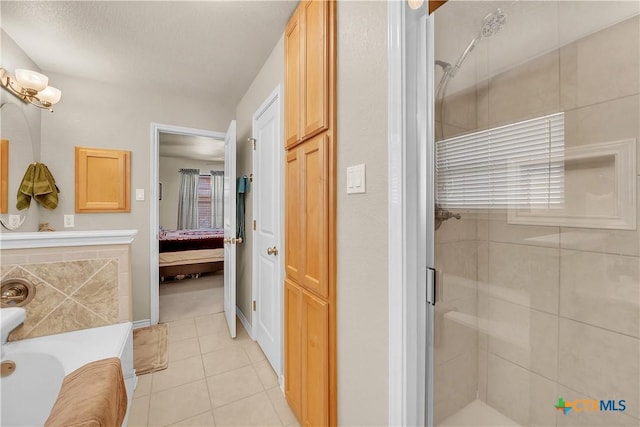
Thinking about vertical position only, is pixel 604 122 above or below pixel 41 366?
above

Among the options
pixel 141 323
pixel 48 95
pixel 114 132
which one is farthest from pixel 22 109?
pixel 141 323

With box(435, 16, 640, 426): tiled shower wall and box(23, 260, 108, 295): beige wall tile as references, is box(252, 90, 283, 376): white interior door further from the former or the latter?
box(435, 16, 640, 426): tiled shower wall

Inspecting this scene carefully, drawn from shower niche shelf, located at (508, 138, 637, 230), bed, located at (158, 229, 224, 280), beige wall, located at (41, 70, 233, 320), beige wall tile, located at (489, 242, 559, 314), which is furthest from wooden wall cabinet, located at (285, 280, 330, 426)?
bed, located at (158, 229, 224, 280)

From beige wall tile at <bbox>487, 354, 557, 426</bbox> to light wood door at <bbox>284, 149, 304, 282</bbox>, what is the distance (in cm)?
98

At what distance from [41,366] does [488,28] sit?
2496 mm

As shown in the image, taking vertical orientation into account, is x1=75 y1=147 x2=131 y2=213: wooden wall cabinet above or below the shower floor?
above

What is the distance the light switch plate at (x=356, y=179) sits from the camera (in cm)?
107

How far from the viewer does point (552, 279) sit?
0.93 metres

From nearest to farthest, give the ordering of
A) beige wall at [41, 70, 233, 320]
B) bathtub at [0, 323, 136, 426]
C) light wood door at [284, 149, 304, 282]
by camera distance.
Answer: bathtub at [0, 323, 136, 426], light wood door at [284, 149, 304, 282], beige wall at [41, 70, 233, 320]

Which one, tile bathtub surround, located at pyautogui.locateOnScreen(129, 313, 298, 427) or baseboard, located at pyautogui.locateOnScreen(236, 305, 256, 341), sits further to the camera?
baseboard, located at pyautogui.locateOnScreen(236, 305, 256, 341)

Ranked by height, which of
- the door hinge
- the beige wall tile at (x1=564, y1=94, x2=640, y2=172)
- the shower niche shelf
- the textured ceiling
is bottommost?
the door hinge

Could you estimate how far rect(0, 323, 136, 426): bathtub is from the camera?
119cm

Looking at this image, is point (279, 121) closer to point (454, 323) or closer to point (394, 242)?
point (394, 242)

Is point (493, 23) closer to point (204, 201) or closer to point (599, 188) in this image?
point (599, 188)
